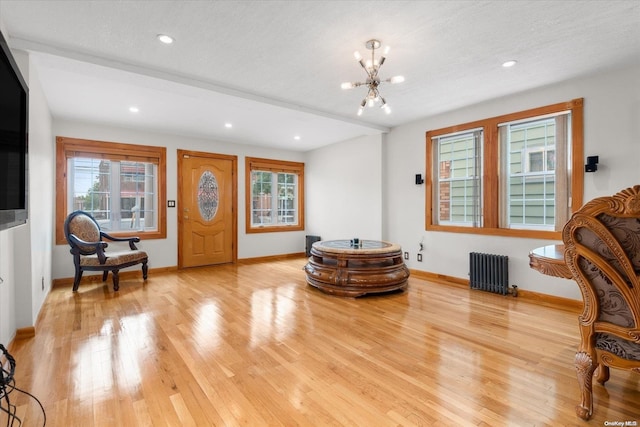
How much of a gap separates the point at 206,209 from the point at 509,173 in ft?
16.8

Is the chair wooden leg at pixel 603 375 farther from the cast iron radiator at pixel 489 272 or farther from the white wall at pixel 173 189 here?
the white wall at pixel 173 189

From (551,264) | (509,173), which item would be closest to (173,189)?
(509,173)

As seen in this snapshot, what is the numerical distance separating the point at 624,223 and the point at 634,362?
0.70 m

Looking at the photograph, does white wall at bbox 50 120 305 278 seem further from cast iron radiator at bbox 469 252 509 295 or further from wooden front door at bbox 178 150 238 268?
cast iron radiator at bbox 469 252 509 295

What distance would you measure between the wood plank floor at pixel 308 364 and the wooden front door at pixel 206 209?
211 cm

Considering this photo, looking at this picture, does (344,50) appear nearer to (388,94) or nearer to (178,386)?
(388,94)

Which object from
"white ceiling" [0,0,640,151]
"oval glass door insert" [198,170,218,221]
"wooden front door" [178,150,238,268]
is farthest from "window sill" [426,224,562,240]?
"oval glass door insert" [198,170,218,221]

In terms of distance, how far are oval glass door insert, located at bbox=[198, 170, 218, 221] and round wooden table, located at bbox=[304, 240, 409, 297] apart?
285cm

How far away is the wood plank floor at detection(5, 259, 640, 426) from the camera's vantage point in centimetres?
167

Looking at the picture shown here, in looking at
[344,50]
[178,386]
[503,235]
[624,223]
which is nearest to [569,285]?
[503,235]

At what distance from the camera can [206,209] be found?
19.6 feet

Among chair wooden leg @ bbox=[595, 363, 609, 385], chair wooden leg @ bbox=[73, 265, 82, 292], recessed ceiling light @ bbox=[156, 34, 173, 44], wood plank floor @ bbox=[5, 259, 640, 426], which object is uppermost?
recessed ceiling light @ bbox=[156, 34, 173, 44]

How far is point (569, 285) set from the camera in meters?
3.48

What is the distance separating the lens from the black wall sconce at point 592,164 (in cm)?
325
